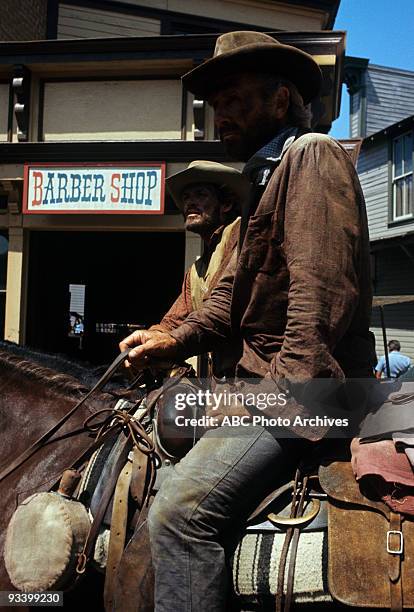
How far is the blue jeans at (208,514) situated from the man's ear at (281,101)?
1101mm

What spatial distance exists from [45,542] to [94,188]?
6778 millimetres

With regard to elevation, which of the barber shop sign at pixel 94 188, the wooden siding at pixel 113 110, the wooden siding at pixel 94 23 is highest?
the wooden siding at pixel 94 23

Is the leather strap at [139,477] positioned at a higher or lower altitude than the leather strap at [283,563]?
higher

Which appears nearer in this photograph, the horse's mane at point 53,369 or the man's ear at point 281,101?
the man's ear at point 281,101

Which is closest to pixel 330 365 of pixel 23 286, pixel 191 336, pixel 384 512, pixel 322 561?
pixel 384 512

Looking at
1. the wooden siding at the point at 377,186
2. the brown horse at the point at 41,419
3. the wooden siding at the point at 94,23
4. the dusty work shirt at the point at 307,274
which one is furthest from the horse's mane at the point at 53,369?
the wooden siding at the point at 377,186

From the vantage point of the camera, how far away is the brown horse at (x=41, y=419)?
7.46 feet

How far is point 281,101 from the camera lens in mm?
2115

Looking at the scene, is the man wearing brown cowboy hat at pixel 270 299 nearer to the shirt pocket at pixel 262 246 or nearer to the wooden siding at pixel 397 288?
the shirt pocket at pixel 262 246

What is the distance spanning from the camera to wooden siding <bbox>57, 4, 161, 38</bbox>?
10406 millimetres

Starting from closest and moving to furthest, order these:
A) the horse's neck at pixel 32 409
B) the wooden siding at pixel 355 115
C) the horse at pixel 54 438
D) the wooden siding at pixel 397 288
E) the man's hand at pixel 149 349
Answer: the horse at pixel 54 438, the man's hand at pixel 149 349, the horse's neck at pixel 32 409, the wooden siding at pixel 397 288, the wooden siding at pixel 355 115

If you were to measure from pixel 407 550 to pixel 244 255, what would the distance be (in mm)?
1026

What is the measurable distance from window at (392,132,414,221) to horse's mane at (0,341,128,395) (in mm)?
13984

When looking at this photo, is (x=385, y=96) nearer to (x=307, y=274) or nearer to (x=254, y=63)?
(x=254, y=63)
